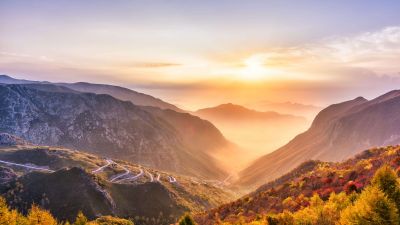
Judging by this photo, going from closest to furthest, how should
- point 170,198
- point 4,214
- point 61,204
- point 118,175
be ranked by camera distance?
point 4,214 → point 61,204 → point 170,198 → point 118,175

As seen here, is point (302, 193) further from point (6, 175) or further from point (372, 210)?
point (6, 175)

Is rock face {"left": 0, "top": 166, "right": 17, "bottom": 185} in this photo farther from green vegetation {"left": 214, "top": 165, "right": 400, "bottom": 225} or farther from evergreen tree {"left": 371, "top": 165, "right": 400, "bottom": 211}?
evergreen tree {"left": 371, "top": 165, "right": 400, "bottom": 211}

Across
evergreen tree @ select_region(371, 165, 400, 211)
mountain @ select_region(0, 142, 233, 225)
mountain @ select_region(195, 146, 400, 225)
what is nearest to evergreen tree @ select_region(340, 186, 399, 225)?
evergreen tree @ select_region(371, 165, 400, 211)

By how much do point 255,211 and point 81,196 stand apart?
71.3 meters

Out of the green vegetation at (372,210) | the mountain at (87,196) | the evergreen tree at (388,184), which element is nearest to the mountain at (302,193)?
the green vegetation at (372,210)

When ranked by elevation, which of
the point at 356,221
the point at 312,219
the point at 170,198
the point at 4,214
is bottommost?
the point at 170,198

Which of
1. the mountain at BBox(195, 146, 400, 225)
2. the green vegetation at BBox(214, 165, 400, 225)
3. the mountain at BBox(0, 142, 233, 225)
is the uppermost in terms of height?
the green vegetation at BBox(214, 165, 400, 225)

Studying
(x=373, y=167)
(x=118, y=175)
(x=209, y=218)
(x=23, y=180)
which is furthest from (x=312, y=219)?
(x=118, y=175)

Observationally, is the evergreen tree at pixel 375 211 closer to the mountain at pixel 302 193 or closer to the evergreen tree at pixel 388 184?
the evergreen tree at pixel 388 184

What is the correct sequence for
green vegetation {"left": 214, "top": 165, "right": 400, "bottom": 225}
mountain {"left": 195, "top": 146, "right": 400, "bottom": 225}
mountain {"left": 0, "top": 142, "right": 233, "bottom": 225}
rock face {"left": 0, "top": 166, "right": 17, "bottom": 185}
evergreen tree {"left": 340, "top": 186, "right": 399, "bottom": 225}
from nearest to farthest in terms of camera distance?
evergreen tree {"left": 340, "top": 186, "right": 399, "bottom": 225}
green vegetation {"left": 214, "top": 165, "right": 400, "bottom": 225}
mountain {"left": 195, "top": 146, "right": 400, "bottom": 225}
mountain {"left": 0, "top": 142, "right": 233, "bottom": 225}
rock face {"left": 0, "top": 166, "right": 17, "bottom": 185}

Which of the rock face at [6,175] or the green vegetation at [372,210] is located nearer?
the green vegetation at [372,210]

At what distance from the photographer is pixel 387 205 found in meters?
39.1

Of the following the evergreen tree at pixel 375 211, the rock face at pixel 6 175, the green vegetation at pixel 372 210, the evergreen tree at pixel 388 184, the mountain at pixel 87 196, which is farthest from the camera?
the rock face at pixel 6 175

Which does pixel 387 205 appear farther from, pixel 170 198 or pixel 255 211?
pixel 170 198
